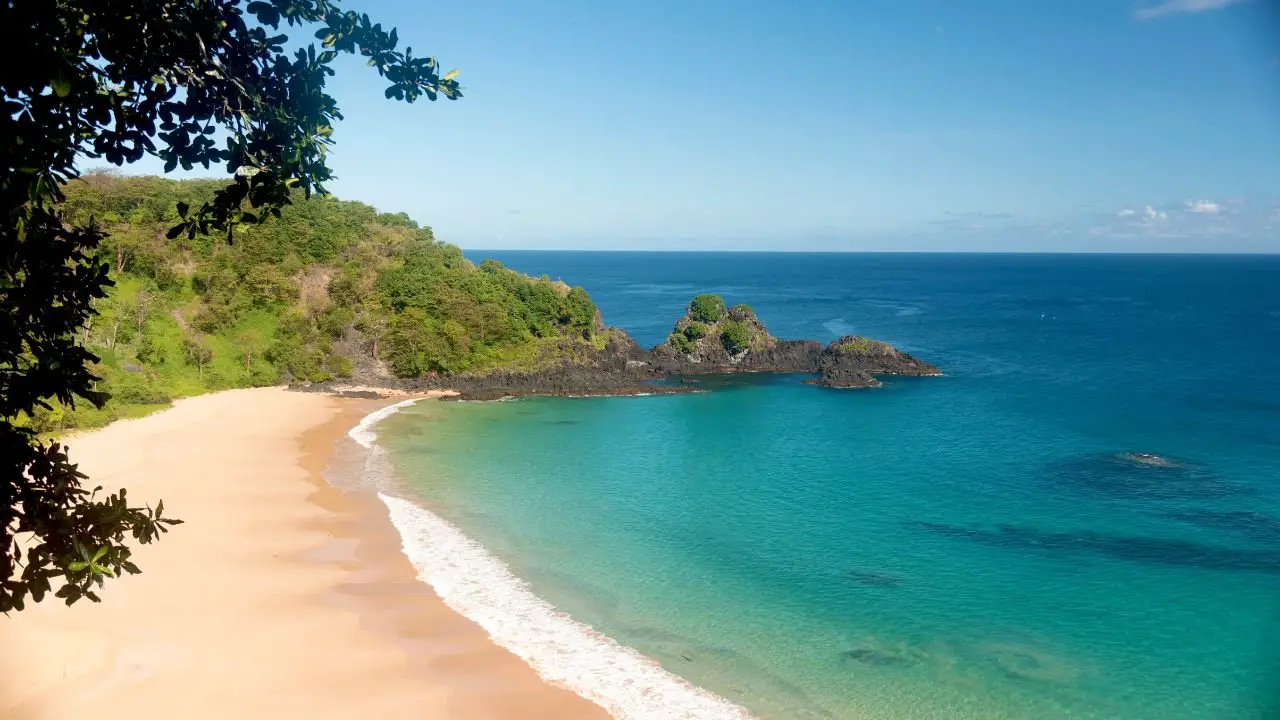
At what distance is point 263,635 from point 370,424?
2195cm

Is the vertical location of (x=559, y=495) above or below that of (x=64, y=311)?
below

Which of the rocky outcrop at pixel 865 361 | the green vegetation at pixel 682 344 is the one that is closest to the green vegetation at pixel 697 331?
the green vegetation at pixel 682 344

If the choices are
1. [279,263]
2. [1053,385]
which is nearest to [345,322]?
[279,263]

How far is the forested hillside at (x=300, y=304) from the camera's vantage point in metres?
43.5

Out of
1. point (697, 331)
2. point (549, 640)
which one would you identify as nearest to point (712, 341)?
point (697, 331)

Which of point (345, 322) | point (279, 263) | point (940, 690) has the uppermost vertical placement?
point (279, 263)

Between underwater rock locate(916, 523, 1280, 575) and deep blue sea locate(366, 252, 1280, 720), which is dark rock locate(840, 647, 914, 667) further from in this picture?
underwater rock locate(916, 523, 1280, 575)

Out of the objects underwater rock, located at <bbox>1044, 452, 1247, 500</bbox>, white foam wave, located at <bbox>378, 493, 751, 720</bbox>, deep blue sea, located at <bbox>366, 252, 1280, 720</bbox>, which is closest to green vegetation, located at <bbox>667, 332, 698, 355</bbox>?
deep blue sea, located at <bbox>366, 252, 1280, 720</bbox>

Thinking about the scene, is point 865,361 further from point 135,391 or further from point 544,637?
point 135,391

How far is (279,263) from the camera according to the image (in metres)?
49.9

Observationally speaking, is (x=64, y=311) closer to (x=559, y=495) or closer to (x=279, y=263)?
(x=559, y=495)

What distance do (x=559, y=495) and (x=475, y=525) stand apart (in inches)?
152

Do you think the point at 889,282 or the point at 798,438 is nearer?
the point at 798,438

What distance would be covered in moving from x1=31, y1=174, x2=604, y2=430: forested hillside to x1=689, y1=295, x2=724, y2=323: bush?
771cm
